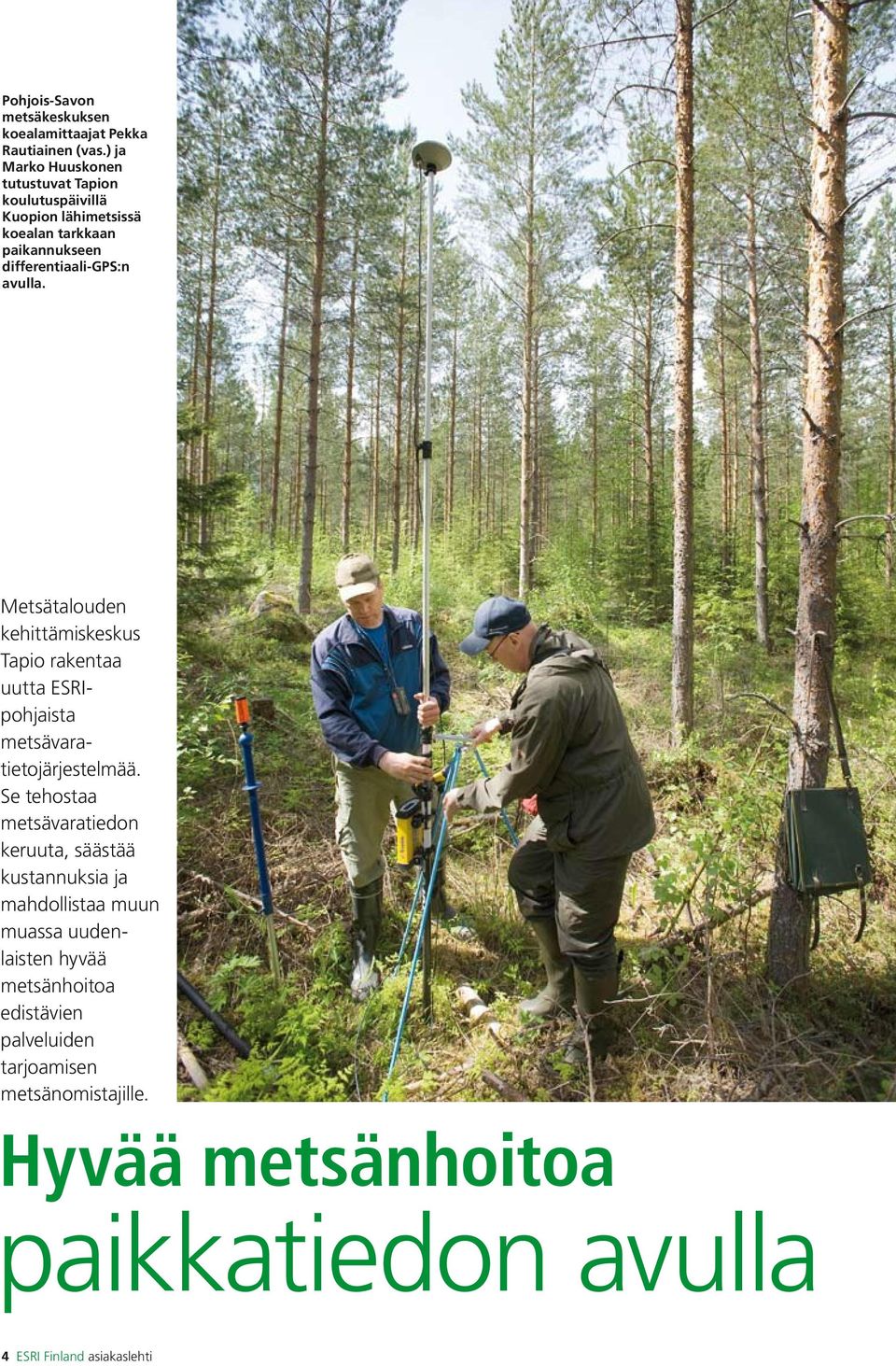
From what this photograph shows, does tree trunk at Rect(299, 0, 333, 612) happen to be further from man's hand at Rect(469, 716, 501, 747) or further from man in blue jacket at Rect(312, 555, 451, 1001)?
man's hand at Rect(469, 716, 501, 747)

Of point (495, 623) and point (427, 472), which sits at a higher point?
point (427, 472)

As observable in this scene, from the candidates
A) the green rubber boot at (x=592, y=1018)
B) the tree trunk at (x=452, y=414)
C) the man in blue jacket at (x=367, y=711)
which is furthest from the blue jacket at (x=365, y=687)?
the tree trunk at (x=452, y=414)

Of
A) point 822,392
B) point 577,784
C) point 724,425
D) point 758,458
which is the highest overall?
point 724,425

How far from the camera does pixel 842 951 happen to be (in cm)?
338

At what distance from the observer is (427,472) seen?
305cm

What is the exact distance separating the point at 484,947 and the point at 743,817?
1600mm

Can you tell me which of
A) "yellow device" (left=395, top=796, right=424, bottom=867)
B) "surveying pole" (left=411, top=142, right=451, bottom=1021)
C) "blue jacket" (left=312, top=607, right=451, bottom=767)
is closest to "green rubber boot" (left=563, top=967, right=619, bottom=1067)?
"surveying pole" (left=411, top=142, right=451, bottom=1021)

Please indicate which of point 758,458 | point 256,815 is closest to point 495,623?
point 256,815

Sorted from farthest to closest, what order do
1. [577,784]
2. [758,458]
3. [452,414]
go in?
[452,414], [758,458], [577,784]

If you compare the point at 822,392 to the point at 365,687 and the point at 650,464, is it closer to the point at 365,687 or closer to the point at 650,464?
the point at 365,687

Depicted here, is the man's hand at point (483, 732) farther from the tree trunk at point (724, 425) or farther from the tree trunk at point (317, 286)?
the tree trunk at point (724, 425)

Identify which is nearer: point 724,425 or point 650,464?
point 650,464

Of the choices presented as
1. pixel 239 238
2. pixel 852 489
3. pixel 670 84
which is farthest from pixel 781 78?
pixel 852 489

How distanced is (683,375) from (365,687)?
5.31 m
